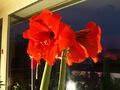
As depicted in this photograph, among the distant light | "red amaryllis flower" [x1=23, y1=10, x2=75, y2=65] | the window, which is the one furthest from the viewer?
the distant light

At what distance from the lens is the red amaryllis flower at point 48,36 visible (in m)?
0.69

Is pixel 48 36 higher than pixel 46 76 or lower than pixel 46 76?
higher

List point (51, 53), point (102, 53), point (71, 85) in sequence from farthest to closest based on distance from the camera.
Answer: point (71, 85) < point (102, 53) < point (51, 53)

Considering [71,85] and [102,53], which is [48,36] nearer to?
[102,53]

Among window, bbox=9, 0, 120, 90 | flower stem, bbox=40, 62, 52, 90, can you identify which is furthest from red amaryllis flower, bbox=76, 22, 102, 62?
window, bbox=9, 0, 120, 90

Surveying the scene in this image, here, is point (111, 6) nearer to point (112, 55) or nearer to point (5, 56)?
point (112, 55)

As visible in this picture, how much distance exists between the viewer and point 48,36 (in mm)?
721

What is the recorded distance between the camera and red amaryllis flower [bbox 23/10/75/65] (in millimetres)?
686

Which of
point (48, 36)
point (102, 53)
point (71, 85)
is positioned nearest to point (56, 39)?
point (48, 36)

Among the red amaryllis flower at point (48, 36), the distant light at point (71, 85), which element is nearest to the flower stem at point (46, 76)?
the red amaryllis flower at point (48, 36)

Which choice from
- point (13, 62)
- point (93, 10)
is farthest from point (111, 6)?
point (13, 62)

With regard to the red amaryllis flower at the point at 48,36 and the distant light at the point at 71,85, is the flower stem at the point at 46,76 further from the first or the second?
the distant light at the point at 71,85

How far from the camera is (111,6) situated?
213 cm

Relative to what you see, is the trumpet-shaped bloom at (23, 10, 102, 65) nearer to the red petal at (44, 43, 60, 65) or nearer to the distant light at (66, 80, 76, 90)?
the red petal at (44, 43, 60, 65)
